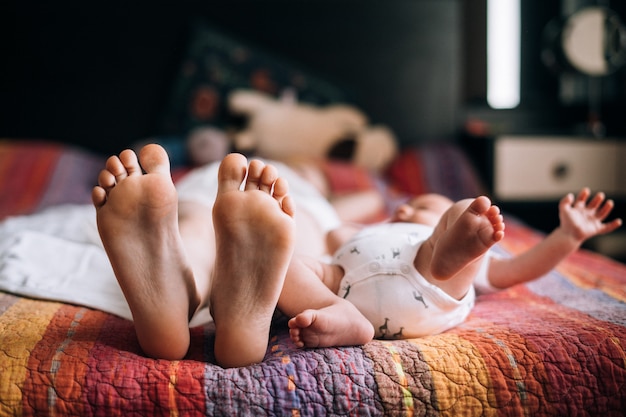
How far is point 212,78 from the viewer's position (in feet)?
7.98

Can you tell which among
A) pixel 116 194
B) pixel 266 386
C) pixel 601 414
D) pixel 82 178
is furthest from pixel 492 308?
pixel 82 178

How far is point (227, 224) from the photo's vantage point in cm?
72

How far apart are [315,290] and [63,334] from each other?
0.36 metres

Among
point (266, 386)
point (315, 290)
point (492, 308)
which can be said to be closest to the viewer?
point (266, 386)

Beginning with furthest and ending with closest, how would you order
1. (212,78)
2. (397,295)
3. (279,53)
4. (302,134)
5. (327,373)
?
(279,53)
(212,78)
(302,134)
(397,295)
(327,373)

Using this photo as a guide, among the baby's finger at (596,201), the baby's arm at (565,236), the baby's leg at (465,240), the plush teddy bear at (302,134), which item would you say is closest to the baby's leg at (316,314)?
the baby's leg at (465,240)

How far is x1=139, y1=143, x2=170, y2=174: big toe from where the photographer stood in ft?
2.48

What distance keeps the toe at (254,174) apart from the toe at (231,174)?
0.01m

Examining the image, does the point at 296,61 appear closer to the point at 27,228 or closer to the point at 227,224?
the point at 27,228

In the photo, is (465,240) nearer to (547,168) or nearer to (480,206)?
(480,206)

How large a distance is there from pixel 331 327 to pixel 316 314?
0.03 metres

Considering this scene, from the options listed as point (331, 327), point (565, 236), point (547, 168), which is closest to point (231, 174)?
point (331, 327)

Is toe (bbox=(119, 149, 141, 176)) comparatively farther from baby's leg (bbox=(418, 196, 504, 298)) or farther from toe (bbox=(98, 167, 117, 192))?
baby's leg (bbox=(418, 196, 504, 298))

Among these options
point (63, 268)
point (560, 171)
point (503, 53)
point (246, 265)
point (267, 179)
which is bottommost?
point (560, 171)
